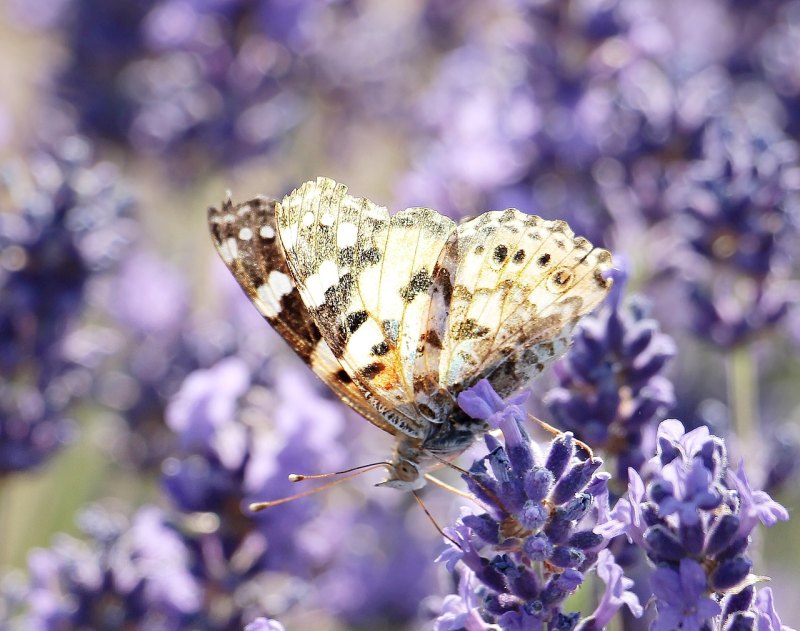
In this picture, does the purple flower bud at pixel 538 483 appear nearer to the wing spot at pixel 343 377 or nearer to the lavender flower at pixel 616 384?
the lavender flower at pixel 616 384

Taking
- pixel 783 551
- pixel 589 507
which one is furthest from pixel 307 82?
pixel 589 507

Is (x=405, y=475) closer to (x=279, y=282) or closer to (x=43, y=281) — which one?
(x=279, y=282)

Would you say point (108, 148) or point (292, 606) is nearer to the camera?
point (292, 606)

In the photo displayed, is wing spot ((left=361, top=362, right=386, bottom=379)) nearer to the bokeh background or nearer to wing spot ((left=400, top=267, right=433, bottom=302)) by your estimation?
wing spot ((left=400, top=267, right=433, bottom=302))

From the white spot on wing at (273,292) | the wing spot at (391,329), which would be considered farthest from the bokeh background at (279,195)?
the white spot on wing at (273,292)

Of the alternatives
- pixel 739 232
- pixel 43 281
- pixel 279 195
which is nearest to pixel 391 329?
pixel 739 232

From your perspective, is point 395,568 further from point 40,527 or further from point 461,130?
point 461,130
